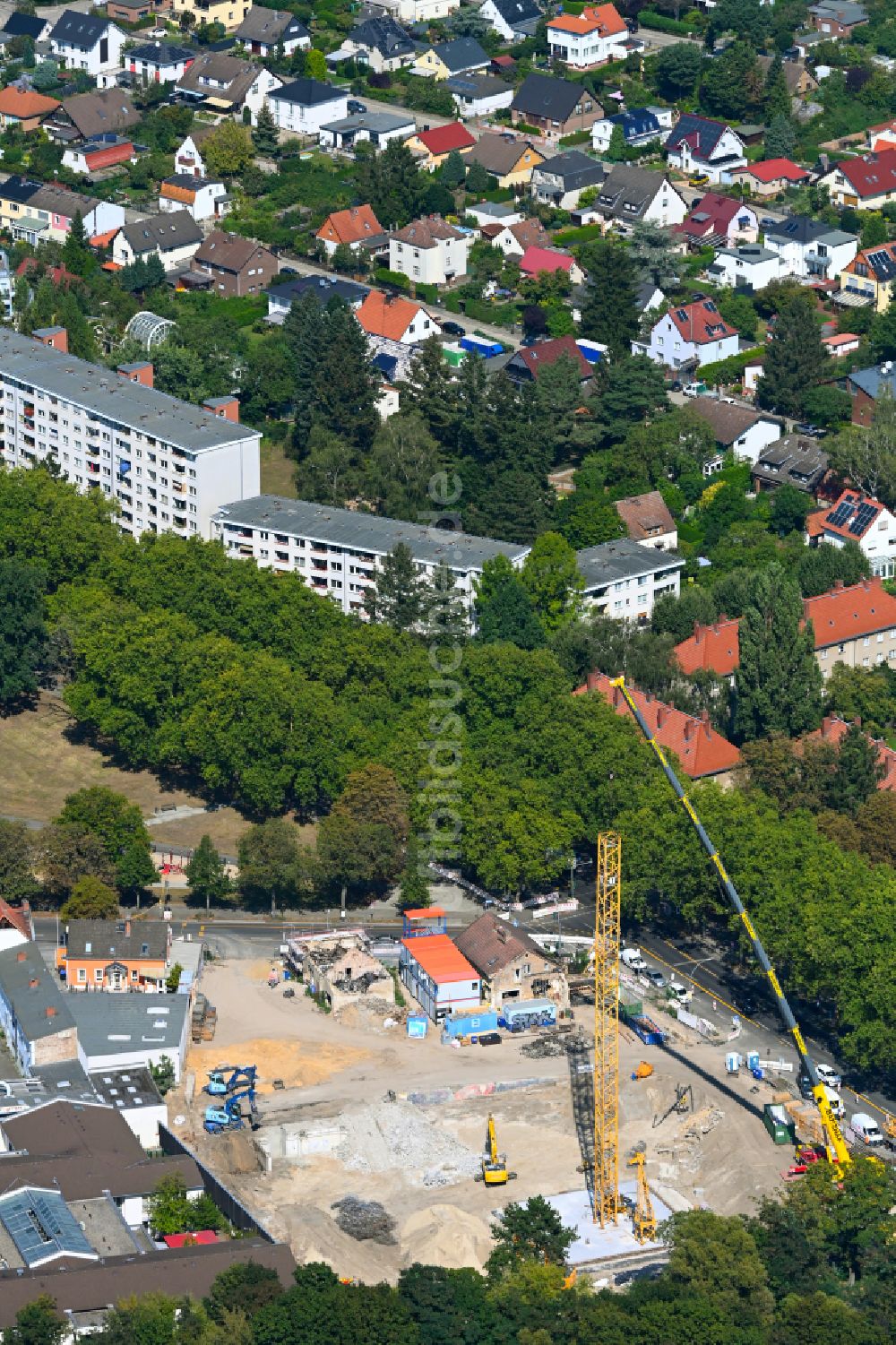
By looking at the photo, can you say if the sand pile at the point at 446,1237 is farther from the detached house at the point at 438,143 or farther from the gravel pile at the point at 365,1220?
the detached house at the point at 438,143

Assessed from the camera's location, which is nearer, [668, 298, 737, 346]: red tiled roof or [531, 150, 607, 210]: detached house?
[668, 298, 737, 346]: red tiled roof

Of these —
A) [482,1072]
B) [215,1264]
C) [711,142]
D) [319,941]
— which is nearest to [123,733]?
[319,941]

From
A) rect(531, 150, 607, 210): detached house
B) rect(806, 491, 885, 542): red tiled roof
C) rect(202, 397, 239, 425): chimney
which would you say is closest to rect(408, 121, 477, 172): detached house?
rect(531, 150, 607, 210): detached house

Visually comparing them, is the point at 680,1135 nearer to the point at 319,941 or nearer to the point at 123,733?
the point at 319,941

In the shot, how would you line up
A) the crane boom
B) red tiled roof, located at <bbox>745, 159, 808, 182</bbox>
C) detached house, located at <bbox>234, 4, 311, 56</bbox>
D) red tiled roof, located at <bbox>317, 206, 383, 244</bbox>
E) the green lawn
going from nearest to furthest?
the crane boom → the green lawn → red tiled roof, located at <bbox>317, 206, 383, 244</bbox> → red tiled roof, located at <bbox>745, 159, 808, 182</bbox> → detached house, located at <bbox>234, 4, 311, 56</bbox>

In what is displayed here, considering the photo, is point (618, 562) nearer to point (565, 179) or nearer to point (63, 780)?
point (63, 780)

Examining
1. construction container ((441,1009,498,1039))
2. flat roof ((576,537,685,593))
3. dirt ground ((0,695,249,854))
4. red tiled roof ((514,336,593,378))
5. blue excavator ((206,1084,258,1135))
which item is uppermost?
red tiled roof ((514,336,593,378))

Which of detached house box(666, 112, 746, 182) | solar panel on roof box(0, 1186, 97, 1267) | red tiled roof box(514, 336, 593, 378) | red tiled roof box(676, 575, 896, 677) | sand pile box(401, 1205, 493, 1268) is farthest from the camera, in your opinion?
detached house box(666, 112, 746, 182)

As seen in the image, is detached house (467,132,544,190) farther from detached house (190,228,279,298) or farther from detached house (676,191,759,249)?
detached house (190,228,279,298)
